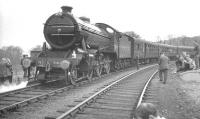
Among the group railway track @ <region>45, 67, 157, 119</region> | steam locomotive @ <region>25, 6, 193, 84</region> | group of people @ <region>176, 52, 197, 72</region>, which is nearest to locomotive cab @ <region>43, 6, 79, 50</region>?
steam locomotive @ <region>25, 6, 193, 84</region>

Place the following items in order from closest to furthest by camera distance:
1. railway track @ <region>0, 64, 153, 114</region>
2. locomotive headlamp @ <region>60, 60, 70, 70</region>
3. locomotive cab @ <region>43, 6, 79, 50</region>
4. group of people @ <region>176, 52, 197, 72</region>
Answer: railway track @ <region>0, 64, 153, 114</region>
locomotive headlamp @ <region>60, 60, 70, 70</region>
locomotive cab @ <region>43, 6, 79, 50</region>
group of people @ <region>176, 52, 197, 72</region>

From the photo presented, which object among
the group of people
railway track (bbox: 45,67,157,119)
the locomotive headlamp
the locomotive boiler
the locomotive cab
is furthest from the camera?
the group of people

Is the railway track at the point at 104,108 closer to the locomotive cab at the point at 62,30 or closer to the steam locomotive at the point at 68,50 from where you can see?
the steam locomotive at the point at 68,50

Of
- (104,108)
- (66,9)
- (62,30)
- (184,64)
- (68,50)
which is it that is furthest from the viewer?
(184,64)

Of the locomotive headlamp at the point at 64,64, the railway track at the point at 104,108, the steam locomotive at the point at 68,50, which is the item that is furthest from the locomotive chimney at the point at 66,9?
the railway track at the point at 104,108

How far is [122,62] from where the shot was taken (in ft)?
67.8

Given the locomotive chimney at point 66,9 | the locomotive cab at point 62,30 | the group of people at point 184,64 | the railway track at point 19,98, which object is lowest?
the railway track at point 19,98

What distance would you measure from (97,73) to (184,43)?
75.3 m

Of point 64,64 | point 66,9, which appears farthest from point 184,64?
point 64,64

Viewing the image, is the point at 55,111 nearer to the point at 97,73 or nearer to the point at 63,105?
the point at 63,105

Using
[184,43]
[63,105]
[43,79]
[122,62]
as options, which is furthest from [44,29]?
[184,43]

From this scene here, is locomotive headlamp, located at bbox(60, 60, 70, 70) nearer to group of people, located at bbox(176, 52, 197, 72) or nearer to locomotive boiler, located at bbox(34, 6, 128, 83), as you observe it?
locomotive boiler, located at bbox(34, 6, 128, 83)

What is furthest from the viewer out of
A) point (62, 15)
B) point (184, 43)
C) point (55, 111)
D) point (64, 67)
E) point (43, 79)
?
point (184, 43)

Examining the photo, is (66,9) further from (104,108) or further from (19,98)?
(104,108)
